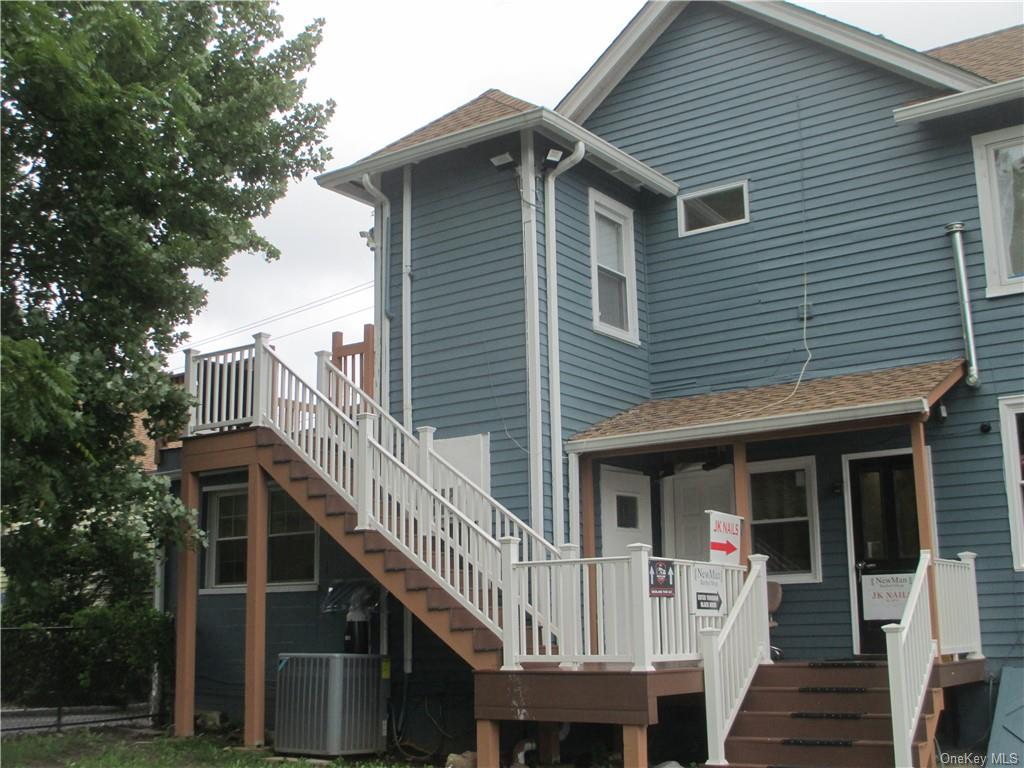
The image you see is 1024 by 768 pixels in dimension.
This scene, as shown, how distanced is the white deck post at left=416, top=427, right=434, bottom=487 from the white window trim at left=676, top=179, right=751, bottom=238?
4.24m

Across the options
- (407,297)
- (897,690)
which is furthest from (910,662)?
(407,297)

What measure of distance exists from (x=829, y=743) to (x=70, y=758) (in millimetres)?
7353

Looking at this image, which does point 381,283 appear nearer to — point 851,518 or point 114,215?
point 114,215

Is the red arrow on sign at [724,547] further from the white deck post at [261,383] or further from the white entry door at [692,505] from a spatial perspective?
the white deck post at [261,383]

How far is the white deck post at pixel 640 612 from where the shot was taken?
9180mm

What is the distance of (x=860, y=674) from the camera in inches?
395

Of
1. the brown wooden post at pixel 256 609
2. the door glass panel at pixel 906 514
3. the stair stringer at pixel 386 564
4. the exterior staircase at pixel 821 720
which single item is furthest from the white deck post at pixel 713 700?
the brown wooden post at pixel 256 609

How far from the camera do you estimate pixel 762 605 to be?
10828 mm

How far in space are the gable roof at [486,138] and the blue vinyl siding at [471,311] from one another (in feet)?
1.32

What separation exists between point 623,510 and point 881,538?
2.78 m

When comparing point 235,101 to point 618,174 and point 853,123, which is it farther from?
point 853,123

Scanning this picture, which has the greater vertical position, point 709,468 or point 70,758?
point 709,468

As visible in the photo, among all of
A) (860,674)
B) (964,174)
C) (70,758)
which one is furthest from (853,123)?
(70,758)

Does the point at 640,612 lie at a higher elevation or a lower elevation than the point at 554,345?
lower
